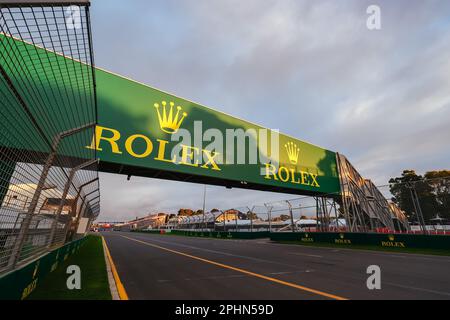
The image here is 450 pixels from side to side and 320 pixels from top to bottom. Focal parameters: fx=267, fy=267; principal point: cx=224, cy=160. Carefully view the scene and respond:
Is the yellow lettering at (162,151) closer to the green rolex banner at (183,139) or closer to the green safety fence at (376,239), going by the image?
the green rolex banner at (183,139)


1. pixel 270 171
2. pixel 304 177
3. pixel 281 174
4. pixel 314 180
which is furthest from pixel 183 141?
pixel 314 180

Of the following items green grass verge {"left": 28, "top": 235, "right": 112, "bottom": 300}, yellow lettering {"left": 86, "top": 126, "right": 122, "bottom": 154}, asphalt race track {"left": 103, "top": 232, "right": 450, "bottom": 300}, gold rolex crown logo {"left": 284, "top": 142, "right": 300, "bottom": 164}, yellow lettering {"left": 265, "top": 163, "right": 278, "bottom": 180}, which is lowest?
green grass verge {"left": 28, "top": 235, "right": 112, "bottom": 300}

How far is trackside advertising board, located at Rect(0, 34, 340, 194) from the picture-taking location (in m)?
13.1

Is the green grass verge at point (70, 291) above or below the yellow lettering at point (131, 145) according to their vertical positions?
below

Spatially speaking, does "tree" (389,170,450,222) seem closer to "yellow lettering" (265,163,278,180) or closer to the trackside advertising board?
"yellow lettering" (265,163,278,180)

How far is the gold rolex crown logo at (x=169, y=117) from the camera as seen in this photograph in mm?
14970

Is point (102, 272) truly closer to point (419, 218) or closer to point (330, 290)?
point (330, 290)

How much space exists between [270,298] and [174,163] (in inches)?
420

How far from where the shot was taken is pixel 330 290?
18.1 ft

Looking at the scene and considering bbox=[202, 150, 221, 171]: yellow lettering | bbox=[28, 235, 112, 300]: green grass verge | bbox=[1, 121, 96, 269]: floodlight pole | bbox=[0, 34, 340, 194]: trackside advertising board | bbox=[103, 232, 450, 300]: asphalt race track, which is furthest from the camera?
bbox=[202, 150, 221, 171]: yellow lettering

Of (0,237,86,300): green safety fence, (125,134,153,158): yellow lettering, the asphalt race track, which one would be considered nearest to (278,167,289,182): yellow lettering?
(125,134,153,158): yellow lettering

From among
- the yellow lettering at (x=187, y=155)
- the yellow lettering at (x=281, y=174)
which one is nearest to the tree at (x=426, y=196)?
the yellow lettering at (x=281, y=174)
